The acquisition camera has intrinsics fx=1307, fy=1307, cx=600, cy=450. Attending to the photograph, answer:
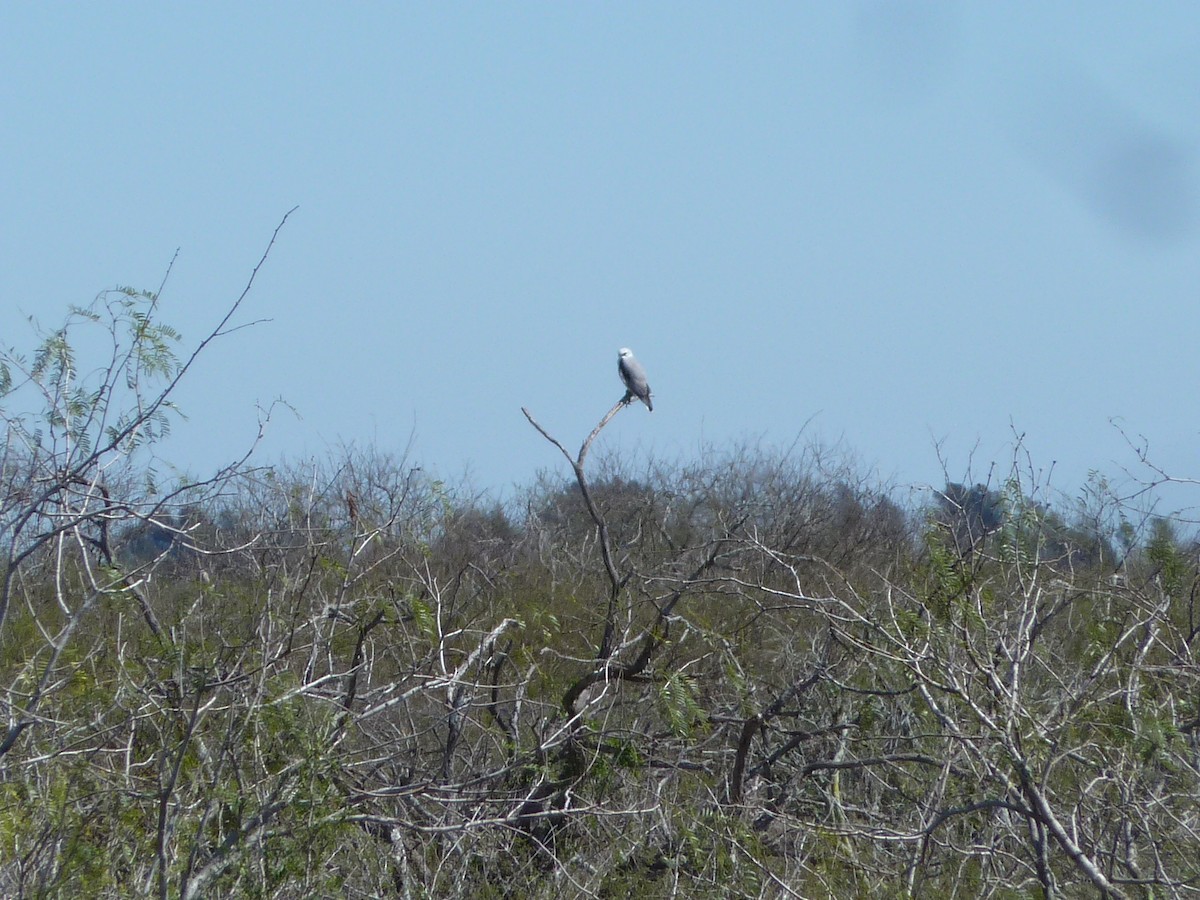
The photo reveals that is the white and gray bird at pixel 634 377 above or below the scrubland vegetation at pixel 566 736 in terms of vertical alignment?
above

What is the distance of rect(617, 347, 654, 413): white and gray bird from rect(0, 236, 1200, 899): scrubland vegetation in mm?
6211

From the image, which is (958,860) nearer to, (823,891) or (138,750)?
(823,891)

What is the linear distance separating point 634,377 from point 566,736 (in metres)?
7.98

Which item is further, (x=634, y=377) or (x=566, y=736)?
(x=634, y=377)

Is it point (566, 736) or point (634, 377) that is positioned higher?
point (634, 377)

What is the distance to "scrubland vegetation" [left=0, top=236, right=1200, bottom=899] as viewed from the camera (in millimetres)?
3641

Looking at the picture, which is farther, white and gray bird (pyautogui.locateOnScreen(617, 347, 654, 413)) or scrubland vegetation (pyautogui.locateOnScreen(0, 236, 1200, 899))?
white and gray bird (pyautogui.locateOnScreen(617, 347, 654, 413))

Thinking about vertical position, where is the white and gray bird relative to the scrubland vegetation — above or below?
above

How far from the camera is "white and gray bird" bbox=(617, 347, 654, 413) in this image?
1264 cm

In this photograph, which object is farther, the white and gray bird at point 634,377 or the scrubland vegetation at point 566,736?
the white and gray bird at point 634,377

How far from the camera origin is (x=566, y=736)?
4.91 meters

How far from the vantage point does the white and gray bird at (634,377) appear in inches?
498

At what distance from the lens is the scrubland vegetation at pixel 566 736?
3.64m

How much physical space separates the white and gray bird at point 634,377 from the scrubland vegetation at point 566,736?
20.4ft
